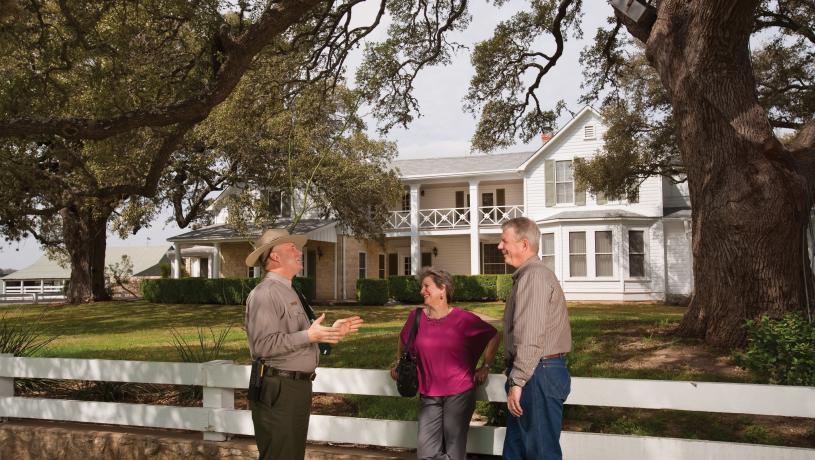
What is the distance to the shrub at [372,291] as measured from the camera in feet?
82.7

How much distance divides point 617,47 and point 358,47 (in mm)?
5873

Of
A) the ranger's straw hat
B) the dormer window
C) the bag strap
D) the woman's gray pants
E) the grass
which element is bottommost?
the grass

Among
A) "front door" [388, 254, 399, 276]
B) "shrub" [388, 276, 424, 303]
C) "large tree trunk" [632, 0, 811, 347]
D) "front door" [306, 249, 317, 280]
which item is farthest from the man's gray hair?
"front door" [388, 254, 399, 276]

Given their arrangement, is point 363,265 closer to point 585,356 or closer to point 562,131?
point 562,131

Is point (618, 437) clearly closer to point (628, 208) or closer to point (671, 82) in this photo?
point (671, 82)

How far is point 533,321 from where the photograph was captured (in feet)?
12.0

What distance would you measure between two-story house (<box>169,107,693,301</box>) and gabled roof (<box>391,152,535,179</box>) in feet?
0.17

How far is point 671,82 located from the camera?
866cm

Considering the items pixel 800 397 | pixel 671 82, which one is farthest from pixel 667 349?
pixel 800 397

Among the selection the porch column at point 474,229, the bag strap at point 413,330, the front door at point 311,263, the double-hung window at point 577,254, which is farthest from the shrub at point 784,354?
the front door at point 311,263

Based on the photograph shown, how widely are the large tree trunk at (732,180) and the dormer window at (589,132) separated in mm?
18030

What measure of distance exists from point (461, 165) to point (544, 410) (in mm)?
26556

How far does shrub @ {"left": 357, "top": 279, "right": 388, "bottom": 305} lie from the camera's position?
82.7 feet

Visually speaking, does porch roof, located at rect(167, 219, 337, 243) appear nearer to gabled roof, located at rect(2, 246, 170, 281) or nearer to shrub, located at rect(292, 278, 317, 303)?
shrub, located at rect(292, 278, 317, 303)
